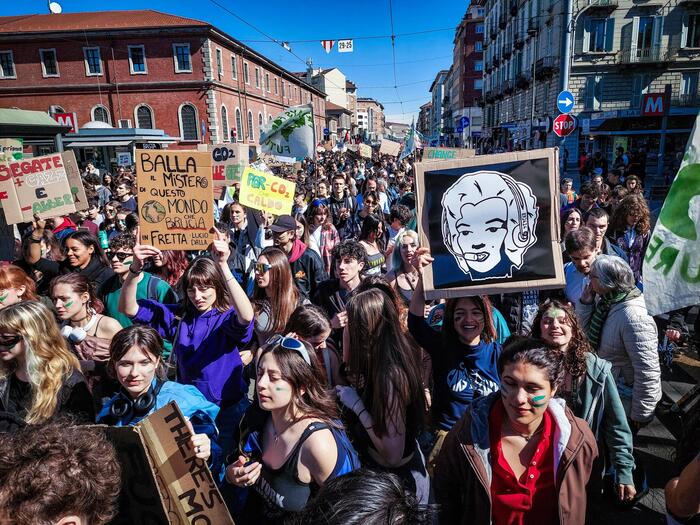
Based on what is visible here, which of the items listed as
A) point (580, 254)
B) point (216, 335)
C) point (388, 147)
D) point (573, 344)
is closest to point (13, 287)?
point (216, 335)

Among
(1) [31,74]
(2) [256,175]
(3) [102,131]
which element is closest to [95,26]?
(1) [31,74]

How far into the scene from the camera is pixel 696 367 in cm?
526

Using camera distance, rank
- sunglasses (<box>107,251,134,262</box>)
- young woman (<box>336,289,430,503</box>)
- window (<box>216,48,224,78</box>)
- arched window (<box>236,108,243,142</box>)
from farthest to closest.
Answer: arched window (<box>236,108,243,142</box>) → window (<box>216,48,224,78</box>) → sunglasses (<box>107,251,134,262</box>) → young woman (<box>336,289,430,503</box>)

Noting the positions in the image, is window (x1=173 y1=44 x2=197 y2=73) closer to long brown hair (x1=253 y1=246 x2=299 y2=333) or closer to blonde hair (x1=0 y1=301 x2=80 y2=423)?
long brown hair (x1=253 y1=246 x2=299 y2=333)

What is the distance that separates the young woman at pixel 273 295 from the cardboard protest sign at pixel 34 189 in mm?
3644

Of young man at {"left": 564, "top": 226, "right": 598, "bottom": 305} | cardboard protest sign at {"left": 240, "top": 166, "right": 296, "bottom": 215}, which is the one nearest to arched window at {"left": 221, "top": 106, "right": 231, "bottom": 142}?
cardboard protest sign at {"left": 240, "top": 166, "right": 296, "bottom": 215}

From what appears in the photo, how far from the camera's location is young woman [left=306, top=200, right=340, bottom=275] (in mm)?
6957

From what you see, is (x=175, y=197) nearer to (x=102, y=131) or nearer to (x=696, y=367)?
(x=696, y=367)

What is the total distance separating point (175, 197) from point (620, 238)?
16.0ft

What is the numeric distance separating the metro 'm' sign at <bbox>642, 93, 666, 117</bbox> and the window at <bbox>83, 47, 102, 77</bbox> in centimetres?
3769

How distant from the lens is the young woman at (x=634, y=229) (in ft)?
17.7

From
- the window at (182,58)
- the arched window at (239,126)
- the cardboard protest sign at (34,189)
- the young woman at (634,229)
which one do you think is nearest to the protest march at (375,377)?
the young woman at (634,229)

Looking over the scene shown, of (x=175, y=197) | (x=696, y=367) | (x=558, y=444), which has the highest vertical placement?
(x=175, y=197)

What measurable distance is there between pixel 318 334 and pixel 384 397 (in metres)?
0.84
